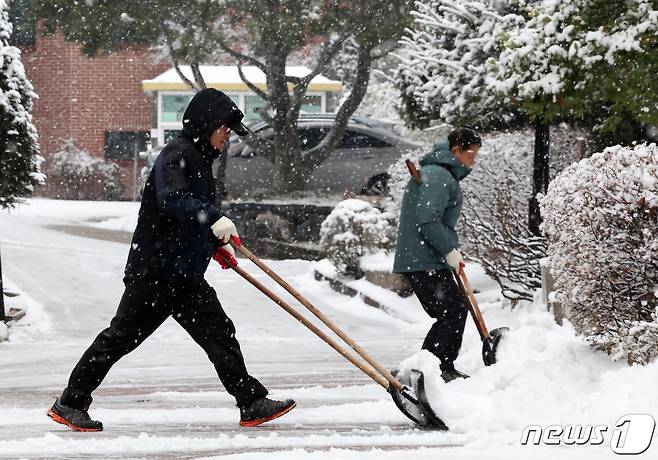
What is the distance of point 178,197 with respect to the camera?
603cm

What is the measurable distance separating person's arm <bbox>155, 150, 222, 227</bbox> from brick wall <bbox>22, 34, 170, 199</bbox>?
84.7 feet

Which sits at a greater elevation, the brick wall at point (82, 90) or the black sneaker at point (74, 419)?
the brick wall at point (82, 90)

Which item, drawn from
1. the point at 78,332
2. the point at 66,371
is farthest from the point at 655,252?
the point at 78,332

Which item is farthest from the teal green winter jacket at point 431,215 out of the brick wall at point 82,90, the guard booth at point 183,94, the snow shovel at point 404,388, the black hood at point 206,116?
the brick wall at point 82,90

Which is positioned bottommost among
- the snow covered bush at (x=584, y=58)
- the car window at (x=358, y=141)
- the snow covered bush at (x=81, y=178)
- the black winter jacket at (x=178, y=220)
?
the snow covered bush at (x=81, y=178)

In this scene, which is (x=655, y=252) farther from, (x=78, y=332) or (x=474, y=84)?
(x=78, y=332)

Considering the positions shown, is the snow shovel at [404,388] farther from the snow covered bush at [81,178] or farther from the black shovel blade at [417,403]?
the snow covered bush at [81,178]

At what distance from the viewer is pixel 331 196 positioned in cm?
2205

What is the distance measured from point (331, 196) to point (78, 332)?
998cm

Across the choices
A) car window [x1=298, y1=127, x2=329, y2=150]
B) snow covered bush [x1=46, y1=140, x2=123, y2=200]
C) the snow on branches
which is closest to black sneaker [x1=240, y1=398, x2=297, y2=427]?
the snow on branches

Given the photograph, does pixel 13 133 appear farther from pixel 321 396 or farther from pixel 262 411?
pixel 262 411

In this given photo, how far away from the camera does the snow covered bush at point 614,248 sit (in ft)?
23.2

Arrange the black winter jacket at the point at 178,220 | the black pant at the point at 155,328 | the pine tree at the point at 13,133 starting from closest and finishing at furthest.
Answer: the black winter jacket at the point at 178,220
the black pant at the point at 155,328
the pine tree at the point at 13,133

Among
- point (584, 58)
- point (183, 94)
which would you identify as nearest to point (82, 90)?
point (183, 94)
